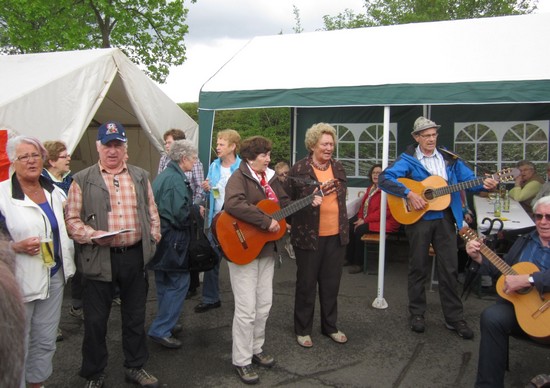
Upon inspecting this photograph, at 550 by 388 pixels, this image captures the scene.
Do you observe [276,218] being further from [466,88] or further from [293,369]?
[466,88]

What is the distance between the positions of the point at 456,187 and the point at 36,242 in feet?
10.5

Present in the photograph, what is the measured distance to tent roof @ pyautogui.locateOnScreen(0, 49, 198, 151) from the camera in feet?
16.5

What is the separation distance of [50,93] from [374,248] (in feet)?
15.3

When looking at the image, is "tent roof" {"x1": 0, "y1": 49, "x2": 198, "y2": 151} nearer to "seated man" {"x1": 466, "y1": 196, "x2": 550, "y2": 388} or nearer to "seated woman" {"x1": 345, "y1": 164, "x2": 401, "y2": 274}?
"seated woman" {"x1": 345, "y1": 164, "x2": 401, "y2": 274}

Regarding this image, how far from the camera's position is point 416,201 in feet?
13.1

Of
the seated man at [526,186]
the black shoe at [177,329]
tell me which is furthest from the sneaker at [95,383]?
the seated man at [526,186]

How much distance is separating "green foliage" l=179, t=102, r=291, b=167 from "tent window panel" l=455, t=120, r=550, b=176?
6650mm

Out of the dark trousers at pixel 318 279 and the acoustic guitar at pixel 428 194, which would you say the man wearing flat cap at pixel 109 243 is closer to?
the dark trousers at pixel 318 279

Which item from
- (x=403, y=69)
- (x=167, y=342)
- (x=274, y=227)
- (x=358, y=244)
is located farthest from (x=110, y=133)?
(x=358, y=244)

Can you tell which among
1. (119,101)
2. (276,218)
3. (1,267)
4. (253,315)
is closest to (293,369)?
(253,315)

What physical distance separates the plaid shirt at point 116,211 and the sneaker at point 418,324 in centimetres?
258

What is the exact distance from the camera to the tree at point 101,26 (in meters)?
15.1

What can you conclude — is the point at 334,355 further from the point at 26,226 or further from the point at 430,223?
the point at 26,226

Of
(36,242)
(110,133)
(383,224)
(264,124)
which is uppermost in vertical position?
(264,124)
